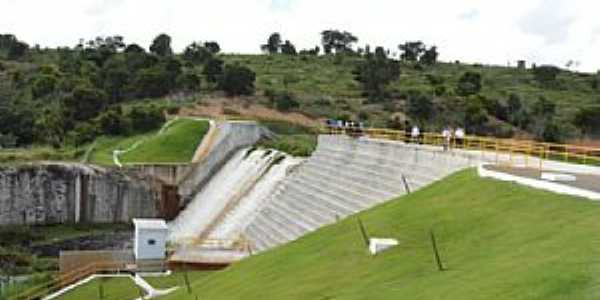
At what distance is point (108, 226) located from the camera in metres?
50.0

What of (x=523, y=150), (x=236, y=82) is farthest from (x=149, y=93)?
(x=523, y=150)

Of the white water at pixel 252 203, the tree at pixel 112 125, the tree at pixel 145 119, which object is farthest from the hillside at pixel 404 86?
the white water at pixel 252 203

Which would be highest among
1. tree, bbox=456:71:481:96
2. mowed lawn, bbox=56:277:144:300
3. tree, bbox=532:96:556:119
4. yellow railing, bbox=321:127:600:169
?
tree, bbox=456:71:481:96

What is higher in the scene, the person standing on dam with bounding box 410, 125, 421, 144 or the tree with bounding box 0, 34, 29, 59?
the tree with bounding box 0, 34, 29, 59

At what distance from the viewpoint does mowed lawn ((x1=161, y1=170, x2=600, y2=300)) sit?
13.4 m

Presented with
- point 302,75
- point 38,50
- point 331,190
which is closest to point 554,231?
point 331,190

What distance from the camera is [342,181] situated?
36.2 metres

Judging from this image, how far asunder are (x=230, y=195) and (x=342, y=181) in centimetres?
1125

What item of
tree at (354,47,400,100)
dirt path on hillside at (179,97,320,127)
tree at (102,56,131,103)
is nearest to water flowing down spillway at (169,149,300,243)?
dirt path on hillside at (179,97,320,127)

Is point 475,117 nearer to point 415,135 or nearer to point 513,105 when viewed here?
point 513,105

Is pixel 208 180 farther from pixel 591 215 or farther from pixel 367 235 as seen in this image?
pixel 591 215

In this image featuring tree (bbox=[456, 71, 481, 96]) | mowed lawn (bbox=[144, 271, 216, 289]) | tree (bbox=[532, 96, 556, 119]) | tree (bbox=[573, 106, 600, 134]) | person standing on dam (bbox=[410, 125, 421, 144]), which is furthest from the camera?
tree (bbox=[456, 71, 481, 96])

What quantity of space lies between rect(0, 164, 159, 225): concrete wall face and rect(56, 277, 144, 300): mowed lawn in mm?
19955

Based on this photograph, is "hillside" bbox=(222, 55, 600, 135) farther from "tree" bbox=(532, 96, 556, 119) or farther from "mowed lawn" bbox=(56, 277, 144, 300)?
"mowed lawn" bbox=(56, 277, 144, 300)
